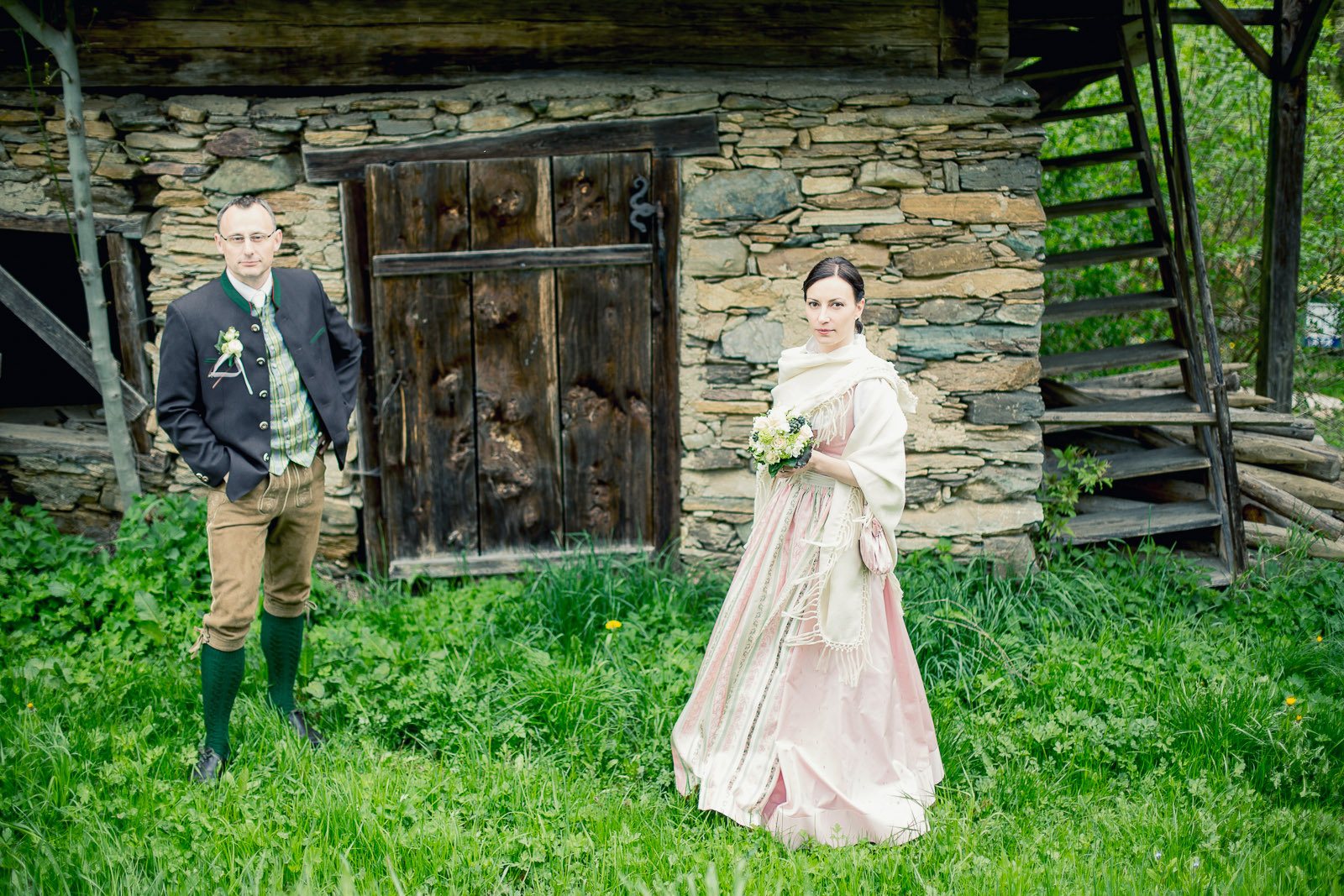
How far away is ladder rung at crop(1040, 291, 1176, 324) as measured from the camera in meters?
4.82

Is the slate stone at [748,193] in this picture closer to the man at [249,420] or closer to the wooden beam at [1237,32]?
the man at [249,420]

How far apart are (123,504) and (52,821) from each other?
6.64 feet

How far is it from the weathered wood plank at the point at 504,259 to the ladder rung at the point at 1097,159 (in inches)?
91.9

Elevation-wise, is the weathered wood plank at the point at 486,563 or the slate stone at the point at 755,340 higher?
the slate stone at the point at 755,340

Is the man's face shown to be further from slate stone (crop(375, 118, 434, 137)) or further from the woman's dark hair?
the woman's dark hair

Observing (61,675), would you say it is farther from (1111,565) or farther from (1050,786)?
(1111,565)

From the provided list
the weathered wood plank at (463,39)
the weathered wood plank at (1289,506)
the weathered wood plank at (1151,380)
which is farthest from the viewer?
the weathered wood plank at (1151,380)

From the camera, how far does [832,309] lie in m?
2.71

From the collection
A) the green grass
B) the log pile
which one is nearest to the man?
the green grass

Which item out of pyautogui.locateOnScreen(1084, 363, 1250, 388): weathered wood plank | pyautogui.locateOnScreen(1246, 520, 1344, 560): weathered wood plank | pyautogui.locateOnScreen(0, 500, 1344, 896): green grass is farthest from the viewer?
pyautogui.locateOnScreen(1084, 363, 1250, 388): weathered wood plank

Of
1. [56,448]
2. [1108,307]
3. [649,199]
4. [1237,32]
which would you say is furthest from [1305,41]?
[56,448]

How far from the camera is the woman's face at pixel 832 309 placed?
106 inches

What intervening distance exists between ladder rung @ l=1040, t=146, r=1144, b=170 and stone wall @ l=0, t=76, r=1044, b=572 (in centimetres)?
98

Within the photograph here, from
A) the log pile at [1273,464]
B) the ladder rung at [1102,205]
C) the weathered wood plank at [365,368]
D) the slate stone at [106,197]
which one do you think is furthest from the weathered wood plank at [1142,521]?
the slate stone at [106,197]
